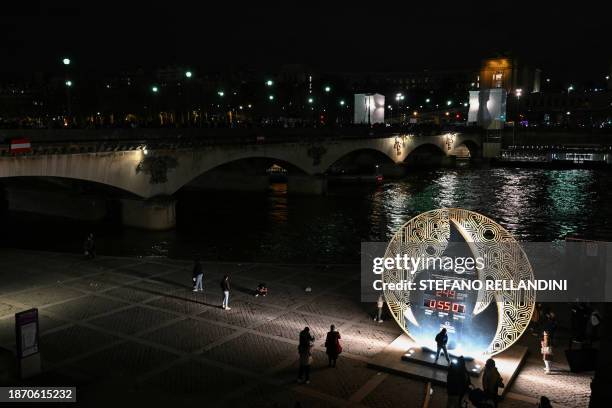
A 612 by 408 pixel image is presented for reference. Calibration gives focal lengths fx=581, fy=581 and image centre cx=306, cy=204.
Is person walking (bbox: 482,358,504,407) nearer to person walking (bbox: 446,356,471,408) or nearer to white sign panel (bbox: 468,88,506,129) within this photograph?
person walking (bbox: 446,356,471,408)

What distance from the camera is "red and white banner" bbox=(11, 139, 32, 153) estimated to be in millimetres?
31219

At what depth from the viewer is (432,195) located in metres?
61.9

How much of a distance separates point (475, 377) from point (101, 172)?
29.9 meters

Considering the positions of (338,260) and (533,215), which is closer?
(338,260)

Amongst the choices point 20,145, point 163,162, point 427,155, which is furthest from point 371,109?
point 20,145

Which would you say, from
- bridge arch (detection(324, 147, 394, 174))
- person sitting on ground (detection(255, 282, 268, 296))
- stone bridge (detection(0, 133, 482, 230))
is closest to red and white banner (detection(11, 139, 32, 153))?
stone bridge (detection(0, 133, 482, 230))

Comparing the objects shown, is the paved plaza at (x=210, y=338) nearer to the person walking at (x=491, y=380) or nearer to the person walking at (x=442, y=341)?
the person walking at (x=442, y=341)

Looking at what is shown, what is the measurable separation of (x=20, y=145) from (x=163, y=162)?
39.8 feet

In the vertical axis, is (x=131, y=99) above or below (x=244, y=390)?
above

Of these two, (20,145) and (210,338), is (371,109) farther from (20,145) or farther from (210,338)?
(210,338)

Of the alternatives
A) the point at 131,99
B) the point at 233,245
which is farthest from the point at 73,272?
the point at 131,99

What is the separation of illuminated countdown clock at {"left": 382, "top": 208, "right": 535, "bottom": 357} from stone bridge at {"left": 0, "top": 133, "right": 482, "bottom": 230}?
82.9ft

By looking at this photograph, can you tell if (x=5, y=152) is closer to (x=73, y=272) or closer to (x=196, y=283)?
(x=73, y=272)

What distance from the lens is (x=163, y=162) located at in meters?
42.5
